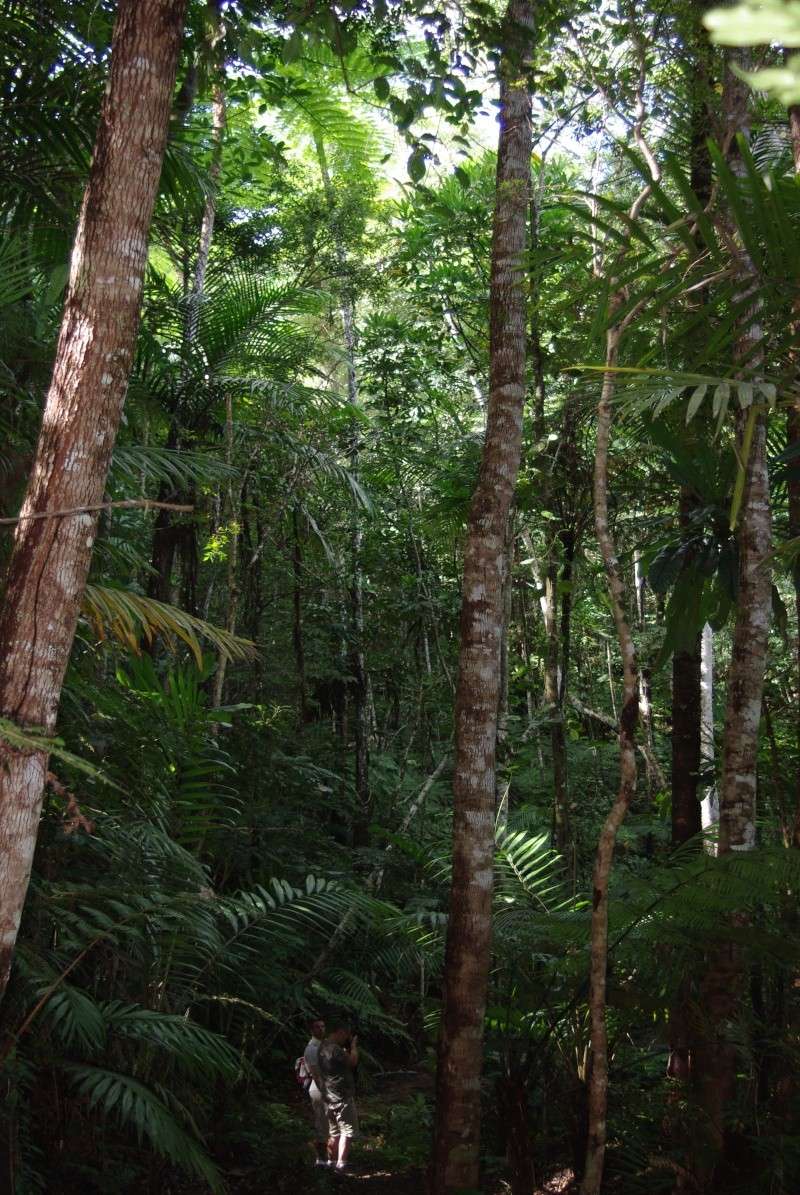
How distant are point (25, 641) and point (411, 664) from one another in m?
9.33

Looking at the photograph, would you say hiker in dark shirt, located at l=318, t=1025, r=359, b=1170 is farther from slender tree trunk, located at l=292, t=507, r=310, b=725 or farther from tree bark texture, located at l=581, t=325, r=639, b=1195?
slender tree trunk, located at l=292, t=507, r=310, b=725

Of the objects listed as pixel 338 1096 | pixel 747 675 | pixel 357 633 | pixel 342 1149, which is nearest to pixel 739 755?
pixel 747 675

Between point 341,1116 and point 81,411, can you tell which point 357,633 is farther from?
point 81,411

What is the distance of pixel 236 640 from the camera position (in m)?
4.40

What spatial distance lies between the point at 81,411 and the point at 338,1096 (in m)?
5.03

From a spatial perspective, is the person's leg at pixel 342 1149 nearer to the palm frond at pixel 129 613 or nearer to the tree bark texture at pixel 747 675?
the tree bark texture at pixel 747 675

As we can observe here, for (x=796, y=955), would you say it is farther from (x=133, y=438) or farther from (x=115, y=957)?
(x=133, y=438)

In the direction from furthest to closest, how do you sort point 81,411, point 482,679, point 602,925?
point 482,679 → point 602,925 → point 81,411

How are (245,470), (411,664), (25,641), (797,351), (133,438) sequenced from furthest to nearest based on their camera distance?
(411,664)
(245,470)
(133,438)
(797,351)
(25,641)

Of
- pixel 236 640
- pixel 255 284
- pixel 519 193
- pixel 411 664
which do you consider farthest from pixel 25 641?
pixel 411 664

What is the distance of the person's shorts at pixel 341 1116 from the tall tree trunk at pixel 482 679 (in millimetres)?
2090

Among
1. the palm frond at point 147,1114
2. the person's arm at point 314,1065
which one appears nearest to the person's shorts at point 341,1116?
the person's arm at point 314,1065

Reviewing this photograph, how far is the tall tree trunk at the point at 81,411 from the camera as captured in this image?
3.09 m

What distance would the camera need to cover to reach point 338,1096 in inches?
252
